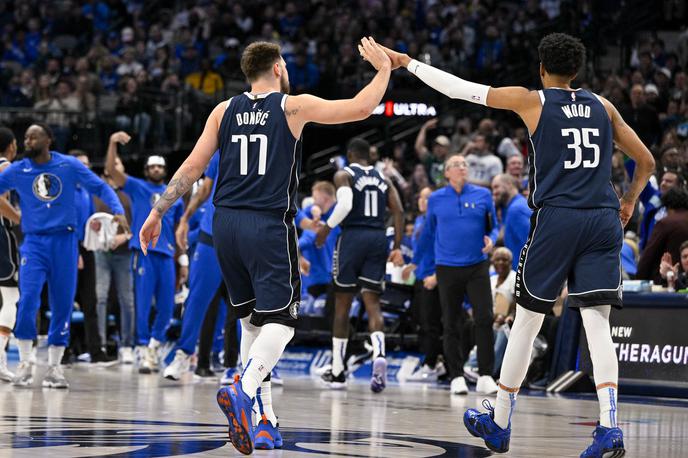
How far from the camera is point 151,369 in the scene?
42.9 feet

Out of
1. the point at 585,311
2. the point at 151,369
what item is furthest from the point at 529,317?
the point at 151,369

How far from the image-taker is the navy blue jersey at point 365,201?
11766 millimetres

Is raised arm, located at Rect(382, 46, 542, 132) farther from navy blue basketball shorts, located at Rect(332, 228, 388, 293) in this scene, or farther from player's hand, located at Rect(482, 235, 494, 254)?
navy blue basketball shorts, located at Rect(332, 228, 388, 293)

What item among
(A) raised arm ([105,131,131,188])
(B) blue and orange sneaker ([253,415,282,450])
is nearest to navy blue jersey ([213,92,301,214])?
(B) blue and orange sneaker ([253,415,282,450])

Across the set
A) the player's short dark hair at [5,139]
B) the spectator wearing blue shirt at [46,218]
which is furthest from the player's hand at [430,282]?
the player's short dark hair at [5,139]

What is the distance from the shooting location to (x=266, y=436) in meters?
6.32

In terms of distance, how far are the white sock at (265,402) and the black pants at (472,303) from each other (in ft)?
15.5

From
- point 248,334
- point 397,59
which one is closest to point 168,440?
point 248,334

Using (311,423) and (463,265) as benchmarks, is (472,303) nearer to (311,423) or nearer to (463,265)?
(463,265)

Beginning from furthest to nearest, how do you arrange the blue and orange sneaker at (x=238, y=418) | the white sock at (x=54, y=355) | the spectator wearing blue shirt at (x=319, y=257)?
the spectator wearing blue shirt at (x=319, y=257), the white sock at (x=54, y=355), the blue and orange sneaker at (x=238, y=418)

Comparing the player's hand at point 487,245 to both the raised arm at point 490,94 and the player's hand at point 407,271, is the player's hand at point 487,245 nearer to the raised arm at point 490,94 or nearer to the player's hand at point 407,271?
the player's hand at point 407,271

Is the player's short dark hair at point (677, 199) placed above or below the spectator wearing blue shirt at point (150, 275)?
above

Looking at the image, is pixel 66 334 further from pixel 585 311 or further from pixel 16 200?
pixel 585 311

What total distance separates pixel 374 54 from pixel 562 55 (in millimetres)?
1020
